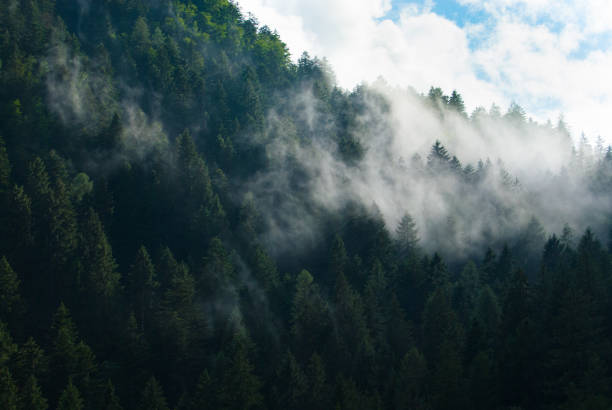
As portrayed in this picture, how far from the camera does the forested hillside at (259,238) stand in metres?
52.7

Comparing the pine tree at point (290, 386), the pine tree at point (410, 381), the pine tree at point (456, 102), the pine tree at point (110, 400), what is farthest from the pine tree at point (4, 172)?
the pine tree at point (456, 102)

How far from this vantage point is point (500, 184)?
10656 cm

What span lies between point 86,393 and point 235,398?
15.7m

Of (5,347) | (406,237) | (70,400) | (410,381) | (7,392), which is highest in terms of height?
(406,237)

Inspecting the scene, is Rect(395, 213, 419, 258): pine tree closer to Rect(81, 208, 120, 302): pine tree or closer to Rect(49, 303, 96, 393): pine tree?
Rect(81, 208, 120, 302): pine tree

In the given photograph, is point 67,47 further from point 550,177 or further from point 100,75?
point 550,177

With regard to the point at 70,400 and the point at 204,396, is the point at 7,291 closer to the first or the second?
the point at 70,400

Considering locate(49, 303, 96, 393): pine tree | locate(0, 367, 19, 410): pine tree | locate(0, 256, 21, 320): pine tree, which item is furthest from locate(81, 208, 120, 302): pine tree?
locate(0, 367, 19, 410): pine tree

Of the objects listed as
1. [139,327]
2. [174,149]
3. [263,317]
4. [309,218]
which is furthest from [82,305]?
[309,218]

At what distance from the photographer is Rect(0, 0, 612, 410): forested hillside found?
52.7 metres

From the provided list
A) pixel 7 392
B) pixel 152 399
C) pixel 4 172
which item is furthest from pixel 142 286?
pixel 4 172

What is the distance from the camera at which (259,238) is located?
88438mm

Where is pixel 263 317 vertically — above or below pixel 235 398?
above

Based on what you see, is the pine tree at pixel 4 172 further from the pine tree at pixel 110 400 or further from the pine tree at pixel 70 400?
the pine tree at pixel 110 400
